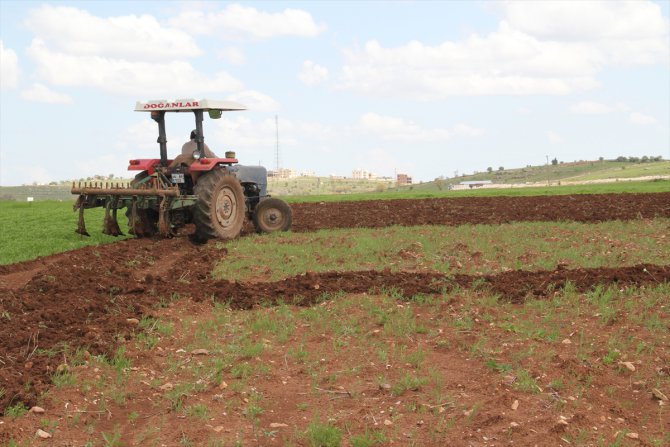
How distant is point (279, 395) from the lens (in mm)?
6645

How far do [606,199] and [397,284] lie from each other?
18558 millimetres

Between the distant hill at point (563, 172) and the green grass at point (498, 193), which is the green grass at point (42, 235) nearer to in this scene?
the green grass at point (498, 193)

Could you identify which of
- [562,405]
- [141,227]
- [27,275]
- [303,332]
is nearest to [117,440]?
[303,332]

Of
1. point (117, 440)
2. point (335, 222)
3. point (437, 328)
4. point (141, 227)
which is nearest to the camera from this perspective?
point (117, 440)

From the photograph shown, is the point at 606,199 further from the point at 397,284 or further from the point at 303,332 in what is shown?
the point at 303,332

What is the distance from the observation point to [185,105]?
16.3 metres

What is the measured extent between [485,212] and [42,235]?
13496mm

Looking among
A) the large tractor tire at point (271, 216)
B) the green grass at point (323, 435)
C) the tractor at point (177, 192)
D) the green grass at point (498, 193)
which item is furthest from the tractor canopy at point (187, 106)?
the green grass at point (498, 193)

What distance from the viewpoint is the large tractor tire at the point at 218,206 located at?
15.6 meters

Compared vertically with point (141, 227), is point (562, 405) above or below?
below

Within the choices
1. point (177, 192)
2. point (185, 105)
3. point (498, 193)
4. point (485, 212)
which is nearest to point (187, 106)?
point (185, 105)

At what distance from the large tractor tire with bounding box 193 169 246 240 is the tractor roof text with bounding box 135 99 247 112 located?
151cm

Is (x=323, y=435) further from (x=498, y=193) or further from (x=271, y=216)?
(x=498, y=193)

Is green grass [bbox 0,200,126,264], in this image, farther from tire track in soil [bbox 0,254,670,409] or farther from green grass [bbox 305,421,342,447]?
green grass [bbox 305,421,342,447]
